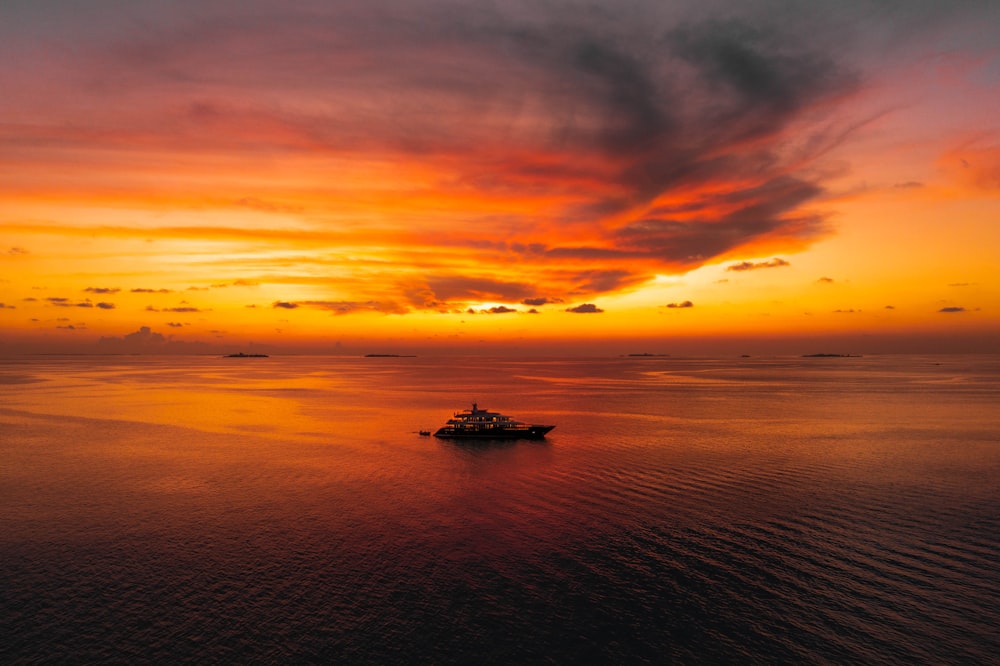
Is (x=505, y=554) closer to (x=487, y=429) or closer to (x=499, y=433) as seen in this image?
(x=499, y=433)

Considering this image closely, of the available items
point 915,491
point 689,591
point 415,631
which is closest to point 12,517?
point 415,631

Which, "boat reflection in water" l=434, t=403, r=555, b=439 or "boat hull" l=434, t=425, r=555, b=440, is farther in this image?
"boat reflection in water" l=434, t=403, r=555, b=439

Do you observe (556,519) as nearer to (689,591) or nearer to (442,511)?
(442,511)

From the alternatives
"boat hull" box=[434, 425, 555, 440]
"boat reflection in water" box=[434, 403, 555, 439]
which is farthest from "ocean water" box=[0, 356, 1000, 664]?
"boat reflection in water" box=[434, 403, 555, 439]

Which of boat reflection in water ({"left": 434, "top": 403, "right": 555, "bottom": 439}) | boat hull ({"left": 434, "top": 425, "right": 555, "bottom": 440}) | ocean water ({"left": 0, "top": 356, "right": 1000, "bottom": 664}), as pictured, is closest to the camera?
ocean water ({"left": 0, "top": 356, "right": 1000, "bottom": 664})

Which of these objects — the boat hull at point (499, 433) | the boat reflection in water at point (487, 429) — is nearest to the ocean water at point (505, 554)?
the boat hull at point (499, 433)

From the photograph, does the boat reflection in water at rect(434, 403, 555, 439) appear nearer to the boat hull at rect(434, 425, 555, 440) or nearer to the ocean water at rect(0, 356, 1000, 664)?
A: the boat hull at rect(434, 425, 555, 440)

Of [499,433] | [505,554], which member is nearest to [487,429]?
[499,433]
